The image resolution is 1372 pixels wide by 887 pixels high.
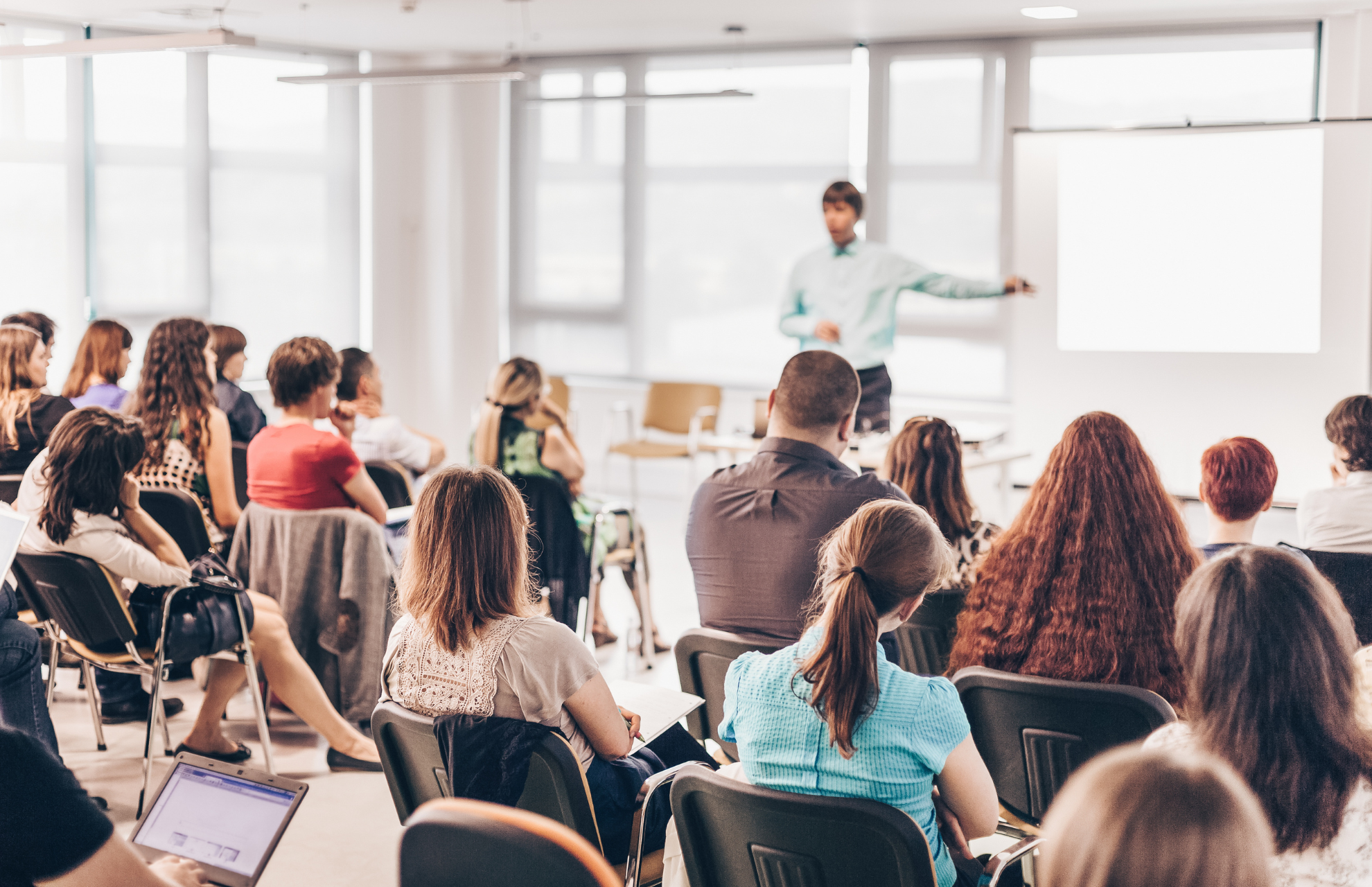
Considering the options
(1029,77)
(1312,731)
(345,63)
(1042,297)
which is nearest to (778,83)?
(1029,77)

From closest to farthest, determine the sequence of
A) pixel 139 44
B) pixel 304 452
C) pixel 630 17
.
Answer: pixel 304 452
pixel 139 44
pixel 630 17

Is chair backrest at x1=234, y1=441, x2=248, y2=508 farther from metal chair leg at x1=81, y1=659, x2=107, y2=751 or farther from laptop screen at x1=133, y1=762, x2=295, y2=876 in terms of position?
laptop screen at x1=133, y1=762, x2=295, y2=876

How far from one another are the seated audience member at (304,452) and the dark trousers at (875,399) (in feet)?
7.44

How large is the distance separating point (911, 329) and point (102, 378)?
15.8ft

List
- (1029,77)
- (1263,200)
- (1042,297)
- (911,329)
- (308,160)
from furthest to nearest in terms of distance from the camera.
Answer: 1. (308,160)
2. (911,329)
3. (1029,77)
4. (1042,297)
5. (1263,200)

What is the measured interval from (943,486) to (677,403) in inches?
196

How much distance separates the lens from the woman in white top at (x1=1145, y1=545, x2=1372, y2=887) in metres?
1.54

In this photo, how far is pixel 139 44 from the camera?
5293mm

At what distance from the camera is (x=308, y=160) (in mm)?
8734

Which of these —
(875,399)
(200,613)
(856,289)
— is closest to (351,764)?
(200,613)

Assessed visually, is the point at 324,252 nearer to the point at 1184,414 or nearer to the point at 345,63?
the point at 345,63

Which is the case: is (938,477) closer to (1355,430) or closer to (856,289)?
(1355,430)

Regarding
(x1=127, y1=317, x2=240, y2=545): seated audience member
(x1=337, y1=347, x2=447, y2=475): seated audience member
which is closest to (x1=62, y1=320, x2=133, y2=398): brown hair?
(x1=127, y1=317, x2=240, y2=545): seated audience member

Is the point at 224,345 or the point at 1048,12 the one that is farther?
the point at 1048,12
